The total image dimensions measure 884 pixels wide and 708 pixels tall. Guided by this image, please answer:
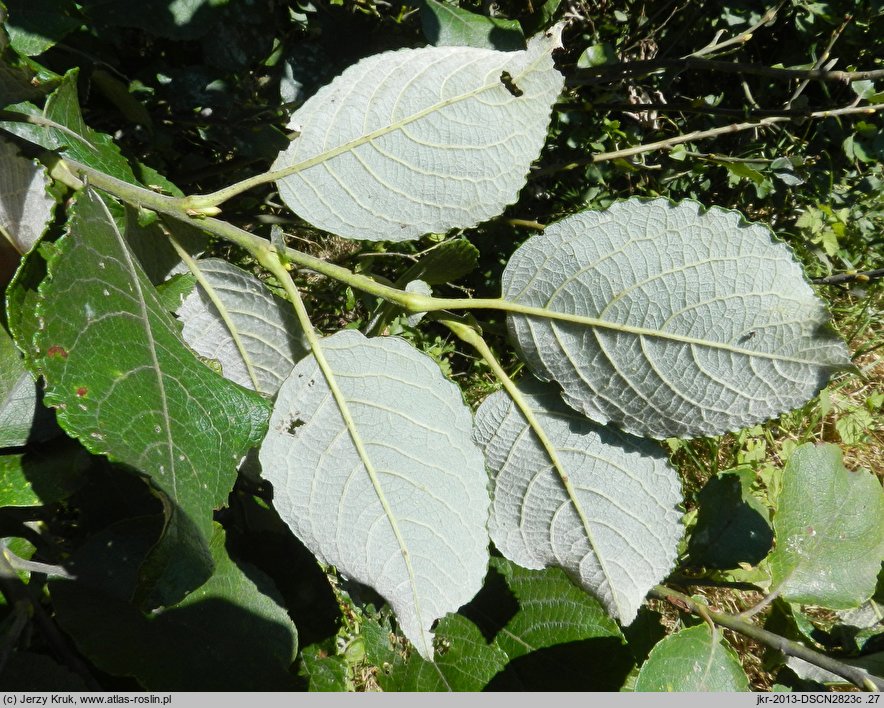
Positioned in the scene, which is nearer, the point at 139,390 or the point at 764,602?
the point at 139,390

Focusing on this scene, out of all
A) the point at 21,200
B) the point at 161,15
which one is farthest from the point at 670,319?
the point at 161,15

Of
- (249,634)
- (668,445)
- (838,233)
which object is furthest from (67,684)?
(838,233)

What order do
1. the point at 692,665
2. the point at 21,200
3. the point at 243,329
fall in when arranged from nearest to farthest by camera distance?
the point at 21,200, the point at 243,329, the point at 692,665

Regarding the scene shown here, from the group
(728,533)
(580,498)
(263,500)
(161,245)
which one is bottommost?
(728,533)

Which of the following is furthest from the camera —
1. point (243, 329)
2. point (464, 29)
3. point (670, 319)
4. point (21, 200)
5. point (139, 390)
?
point (464, 29)

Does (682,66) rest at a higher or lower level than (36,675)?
higher

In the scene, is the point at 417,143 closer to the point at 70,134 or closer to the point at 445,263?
the point at 445,263

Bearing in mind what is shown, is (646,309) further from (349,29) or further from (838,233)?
(838,233)
